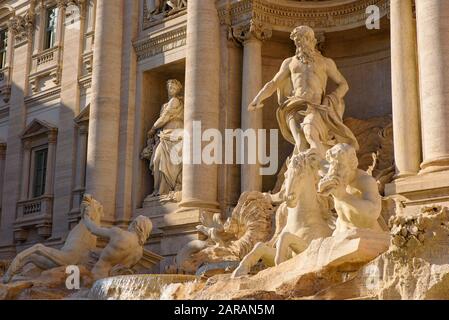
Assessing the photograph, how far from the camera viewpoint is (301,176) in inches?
409

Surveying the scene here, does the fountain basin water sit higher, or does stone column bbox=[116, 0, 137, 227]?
stone column bbox=[116, 0, 137, 227]

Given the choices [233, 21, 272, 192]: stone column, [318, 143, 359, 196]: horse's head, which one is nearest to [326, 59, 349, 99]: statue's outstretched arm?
[233, 21, 272, 192]: stone column

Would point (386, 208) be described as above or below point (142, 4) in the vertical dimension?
below

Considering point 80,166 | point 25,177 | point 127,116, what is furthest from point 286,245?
point 25,177

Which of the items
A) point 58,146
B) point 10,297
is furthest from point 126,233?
point 58,146

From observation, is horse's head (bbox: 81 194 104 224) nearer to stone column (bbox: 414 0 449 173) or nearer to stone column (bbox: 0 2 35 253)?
stone column (bbox: 414 0 449 173)

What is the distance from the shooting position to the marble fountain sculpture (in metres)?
7.45

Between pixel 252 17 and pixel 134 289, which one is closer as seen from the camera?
pixel 134 289

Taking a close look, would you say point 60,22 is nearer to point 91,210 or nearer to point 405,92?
point 91,210

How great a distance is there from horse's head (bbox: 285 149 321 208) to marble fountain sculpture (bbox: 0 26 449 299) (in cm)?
1

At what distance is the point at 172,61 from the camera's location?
18781 millimetres

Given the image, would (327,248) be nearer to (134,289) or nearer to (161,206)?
(134,289)

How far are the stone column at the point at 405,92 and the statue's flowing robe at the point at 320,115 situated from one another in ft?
4.18

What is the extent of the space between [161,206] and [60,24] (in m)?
8.33
